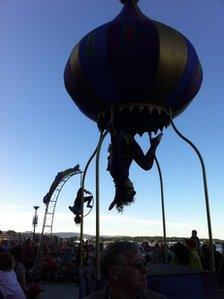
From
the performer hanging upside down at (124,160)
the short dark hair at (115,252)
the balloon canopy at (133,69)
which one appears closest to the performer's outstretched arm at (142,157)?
the performer hanging upside down at (124,160)

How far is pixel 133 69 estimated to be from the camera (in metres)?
6.12

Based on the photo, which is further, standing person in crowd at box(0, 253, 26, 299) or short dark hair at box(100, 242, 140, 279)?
standing person in crowd at box(0, 253, 26, 299)

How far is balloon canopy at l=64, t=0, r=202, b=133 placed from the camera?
6.12m

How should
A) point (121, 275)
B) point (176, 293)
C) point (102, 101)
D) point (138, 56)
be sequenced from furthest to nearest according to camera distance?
point (102, 101) → point (138, 56) → point (176, 293) → point (121, 275)

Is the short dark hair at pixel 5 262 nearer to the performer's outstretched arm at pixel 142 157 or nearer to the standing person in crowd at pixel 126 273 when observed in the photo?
the performer's outstretched arm at pixel 142 157

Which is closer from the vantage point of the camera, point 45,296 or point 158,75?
point 158,75

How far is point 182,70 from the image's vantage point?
252 inches

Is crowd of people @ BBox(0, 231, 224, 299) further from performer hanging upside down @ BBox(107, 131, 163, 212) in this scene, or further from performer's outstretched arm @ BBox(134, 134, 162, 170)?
performer's outstretched arm @ BBox(134, 134, 162, 170)

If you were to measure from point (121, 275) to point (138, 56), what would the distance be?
4.33 m

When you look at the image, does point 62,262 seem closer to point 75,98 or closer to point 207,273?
point 75,98

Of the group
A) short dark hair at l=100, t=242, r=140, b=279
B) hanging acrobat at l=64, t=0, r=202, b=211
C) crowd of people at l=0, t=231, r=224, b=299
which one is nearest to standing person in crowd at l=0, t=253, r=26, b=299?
crowd of people at l=0, t=231, r=224, b=299

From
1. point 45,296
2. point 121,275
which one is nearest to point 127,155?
point 121,275

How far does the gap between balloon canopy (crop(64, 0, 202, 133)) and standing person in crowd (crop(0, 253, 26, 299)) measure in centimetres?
273

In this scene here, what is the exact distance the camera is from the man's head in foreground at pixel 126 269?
2.42m
